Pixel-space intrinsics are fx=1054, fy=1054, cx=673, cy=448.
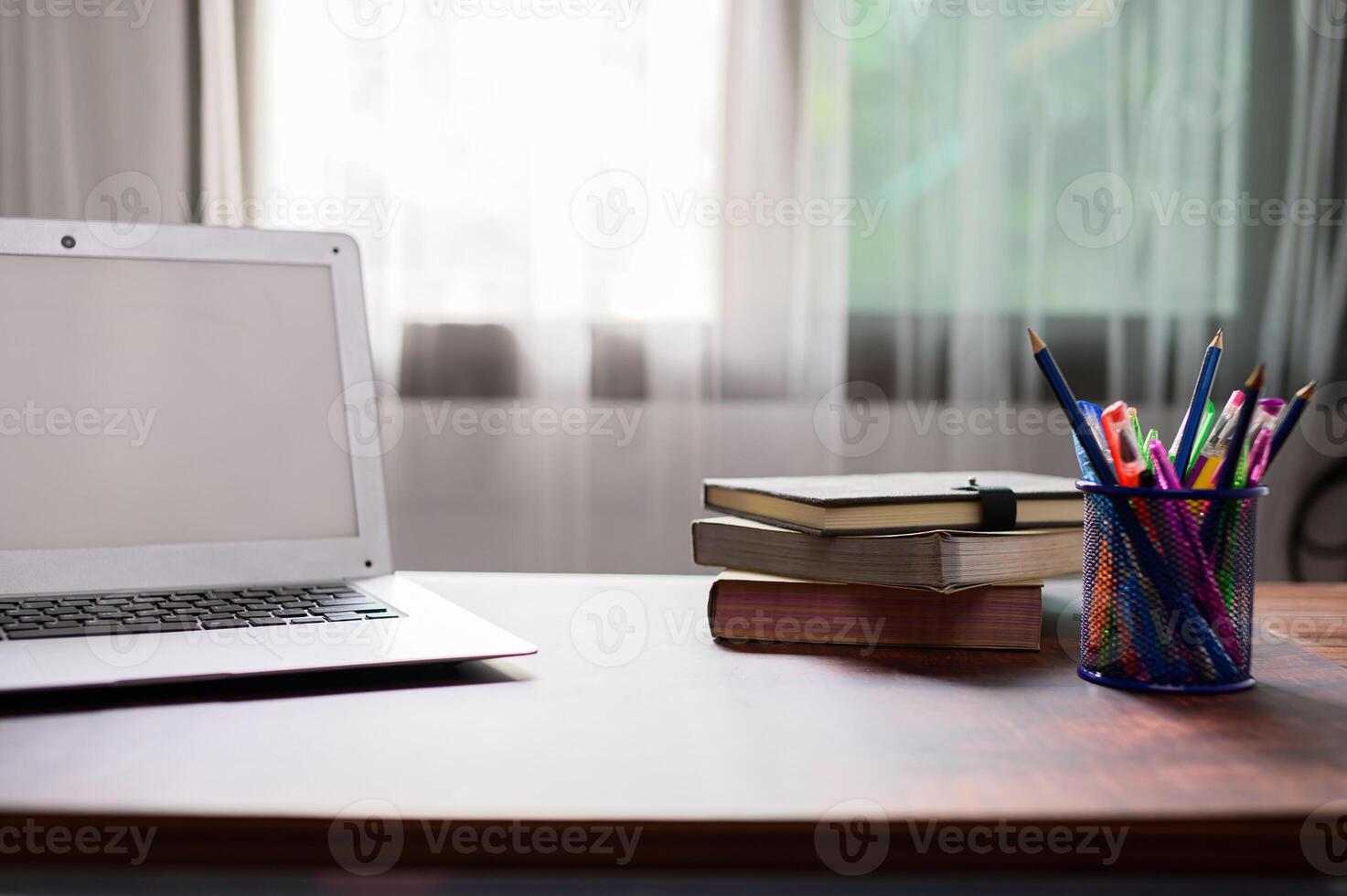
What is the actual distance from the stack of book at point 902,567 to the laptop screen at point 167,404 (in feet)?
1.09

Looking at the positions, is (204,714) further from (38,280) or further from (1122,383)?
(1122,383)

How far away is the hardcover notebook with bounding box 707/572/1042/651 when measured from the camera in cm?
64

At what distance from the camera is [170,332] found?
0.78 metres

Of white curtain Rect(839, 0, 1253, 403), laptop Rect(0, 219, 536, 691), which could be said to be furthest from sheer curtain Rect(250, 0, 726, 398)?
laptop Rect(0, 219, 536, 691)

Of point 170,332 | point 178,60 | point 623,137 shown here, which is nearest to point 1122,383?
point 623,137

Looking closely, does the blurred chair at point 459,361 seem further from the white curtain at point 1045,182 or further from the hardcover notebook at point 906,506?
the hardcover notebook at point 906,506

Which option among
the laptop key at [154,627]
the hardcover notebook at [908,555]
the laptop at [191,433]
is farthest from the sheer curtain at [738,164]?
the laptop key at [154,627]

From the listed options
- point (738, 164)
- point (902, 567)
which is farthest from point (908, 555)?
point (738, 164)

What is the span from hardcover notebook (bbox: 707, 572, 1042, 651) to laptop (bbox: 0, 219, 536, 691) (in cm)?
17

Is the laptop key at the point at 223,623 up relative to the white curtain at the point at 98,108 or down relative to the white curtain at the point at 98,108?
down

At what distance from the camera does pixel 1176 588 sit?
544mm

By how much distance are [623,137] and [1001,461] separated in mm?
861

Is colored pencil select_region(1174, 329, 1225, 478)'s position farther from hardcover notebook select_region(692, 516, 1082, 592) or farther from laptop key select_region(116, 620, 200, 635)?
laptop key select_region(116, 620, 200, 635)

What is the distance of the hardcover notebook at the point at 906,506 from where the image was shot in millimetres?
656
